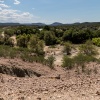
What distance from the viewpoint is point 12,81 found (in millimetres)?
12812

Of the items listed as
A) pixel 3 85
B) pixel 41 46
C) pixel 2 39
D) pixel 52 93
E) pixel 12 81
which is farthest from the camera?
pixel 2 39

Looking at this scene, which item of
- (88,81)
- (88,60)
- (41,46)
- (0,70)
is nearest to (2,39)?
(41,46)

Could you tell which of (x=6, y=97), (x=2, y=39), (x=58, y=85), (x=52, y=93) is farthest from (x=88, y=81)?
(x=2, y=39)

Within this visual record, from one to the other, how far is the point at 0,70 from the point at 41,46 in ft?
104

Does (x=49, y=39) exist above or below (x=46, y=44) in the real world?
above

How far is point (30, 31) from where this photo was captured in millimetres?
77188

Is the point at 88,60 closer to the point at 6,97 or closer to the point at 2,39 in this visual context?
the point at 6,97

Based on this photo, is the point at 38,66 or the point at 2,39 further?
the point at 2,39

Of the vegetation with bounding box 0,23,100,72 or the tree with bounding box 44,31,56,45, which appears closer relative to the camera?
the vegetation with bounding box 0,23,100,72

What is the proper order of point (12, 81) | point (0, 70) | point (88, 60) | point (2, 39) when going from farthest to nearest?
point (2, 39) < point (88, 60) < point (0, 70) < point (12, 81)

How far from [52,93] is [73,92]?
1048 millimetres

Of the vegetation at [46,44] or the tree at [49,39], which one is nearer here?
the vegetation at [46,44]

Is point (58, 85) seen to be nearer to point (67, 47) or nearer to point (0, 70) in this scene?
point (0, 70)

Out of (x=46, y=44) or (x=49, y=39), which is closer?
(x=46, y=44)
